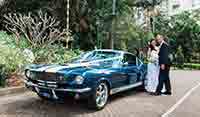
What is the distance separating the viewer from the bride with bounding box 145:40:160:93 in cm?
841

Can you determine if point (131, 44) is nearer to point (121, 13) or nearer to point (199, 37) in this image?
point (121, 13)

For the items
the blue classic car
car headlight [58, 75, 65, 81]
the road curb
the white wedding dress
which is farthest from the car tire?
the road curb

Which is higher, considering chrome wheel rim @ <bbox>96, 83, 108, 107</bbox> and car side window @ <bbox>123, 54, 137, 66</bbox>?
car side window @ <bbox>123, 54, 137, 66</bbox>

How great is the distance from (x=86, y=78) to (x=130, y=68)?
2205mm

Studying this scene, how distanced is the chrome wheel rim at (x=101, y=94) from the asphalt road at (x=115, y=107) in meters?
0.18

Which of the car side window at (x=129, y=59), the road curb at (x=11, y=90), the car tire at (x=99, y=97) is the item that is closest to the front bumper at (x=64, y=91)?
the car tire at (x=99, y=97)

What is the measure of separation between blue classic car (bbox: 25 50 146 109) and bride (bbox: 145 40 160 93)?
0.94 metres

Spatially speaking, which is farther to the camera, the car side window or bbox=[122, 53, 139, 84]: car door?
the car side window

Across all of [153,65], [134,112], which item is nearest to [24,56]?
[153,65]

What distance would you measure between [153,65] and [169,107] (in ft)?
6.13

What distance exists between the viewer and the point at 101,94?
6605 millimetres

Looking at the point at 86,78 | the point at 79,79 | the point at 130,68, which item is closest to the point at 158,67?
the point at 130,68

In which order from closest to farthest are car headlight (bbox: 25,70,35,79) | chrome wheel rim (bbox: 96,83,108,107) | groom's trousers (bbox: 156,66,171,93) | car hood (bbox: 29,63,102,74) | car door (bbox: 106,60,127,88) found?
car hood (bbox: 29,63,102,74) < chrome wheel rim (bbox: 96,83,108,107) < car headlight (bbox: 25,70,35,79) < car door (bbox: 106,60,127,88) < groom's trousers (bbox: 156,66,171,93)

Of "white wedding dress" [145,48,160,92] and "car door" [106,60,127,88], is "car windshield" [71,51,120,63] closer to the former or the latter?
"car door" [106,60,127,88]
